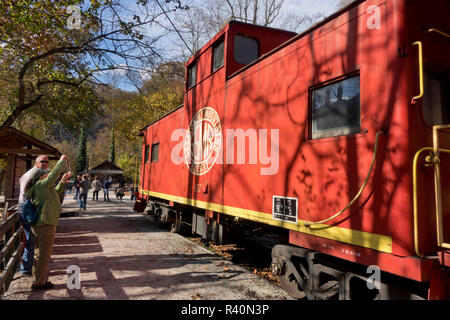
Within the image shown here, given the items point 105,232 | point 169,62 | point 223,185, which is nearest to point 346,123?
point 223,185

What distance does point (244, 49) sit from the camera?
6055mm

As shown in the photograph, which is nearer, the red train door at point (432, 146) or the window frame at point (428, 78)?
the red train door at point (432, 146)

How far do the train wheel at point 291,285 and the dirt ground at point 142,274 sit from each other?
0.69 feet

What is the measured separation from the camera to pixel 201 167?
249 inches

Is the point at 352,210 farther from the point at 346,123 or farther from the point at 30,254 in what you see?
the point at 30,254

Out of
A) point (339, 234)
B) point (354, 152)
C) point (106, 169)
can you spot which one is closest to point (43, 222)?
point (339, 234)

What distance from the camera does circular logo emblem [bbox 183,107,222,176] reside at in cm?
580

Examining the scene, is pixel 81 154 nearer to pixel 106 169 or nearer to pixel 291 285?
pixel 106 169

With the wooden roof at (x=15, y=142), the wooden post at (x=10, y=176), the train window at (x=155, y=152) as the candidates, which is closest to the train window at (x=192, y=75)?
the train window at (x=155, y=152)

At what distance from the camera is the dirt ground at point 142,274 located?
13.7 ft

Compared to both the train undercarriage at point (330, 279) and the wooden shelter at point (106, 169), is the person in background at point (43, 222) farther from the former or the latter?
the wooden shelter at point (106, 169)

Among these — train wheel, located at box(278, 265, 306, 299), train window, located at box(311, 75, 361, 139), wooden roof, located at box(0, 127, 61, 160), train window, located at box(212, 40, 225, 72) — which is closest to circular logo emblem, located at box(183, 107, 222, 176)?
train window, located at box(212, 40, 225, 72)

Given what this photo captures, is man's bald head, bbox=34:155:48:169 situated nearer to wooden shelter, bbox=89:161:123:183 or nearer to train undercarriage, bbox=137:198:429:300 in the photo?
train undercarriage, bbox=137:198:429:300

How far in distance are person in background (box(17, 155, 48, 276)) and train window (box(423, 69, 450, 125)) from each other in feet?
16.6
